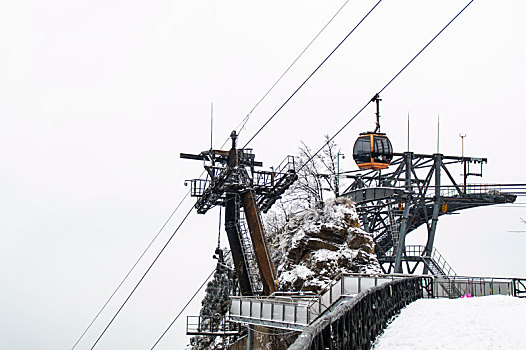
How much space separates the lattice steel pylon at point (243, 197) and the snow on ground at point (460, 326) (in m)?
17.6

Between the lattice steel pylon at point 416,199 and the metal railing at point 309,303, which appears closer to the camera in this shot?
the metal railing at point 309,303

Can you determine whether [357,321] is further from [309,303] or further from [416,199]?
[416,199]

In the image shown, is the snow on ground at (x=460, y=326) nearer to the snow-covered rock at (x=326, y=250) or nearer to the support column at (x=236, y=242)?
the snow-covered rock at (x=326, y=250)

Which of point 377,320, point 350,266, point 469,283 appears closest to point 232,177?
point 350,266

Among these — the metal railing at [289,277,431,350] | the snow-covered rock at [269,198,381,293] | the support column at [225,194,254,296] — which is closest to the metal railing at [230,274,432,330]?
the metal railing at [289,277,431,350]

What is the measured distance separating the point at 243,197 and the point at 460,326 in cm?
2362

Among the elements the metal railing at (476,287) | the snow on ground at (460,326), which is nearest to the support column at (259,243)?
the metal railing at (476,287)

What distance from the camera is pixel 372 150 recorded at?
150 feet

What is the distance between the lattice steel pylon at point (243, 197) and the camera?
36844mm

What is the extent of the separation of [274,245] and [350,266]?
35.1 ft

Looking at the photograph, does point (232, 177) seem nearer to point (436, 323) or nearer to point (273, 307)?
point (273, 307)

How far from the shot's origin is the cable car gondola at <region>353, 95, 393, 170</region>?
4569 centimetres

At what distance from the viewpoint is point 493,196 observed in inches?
2096

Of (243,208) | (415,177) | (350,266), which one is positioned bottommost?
(350,266)
